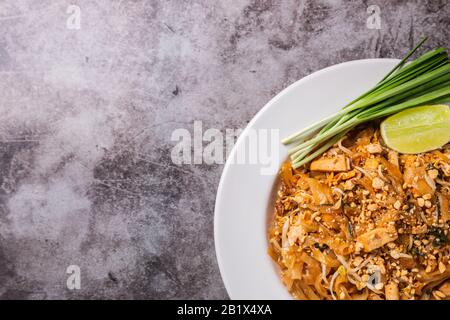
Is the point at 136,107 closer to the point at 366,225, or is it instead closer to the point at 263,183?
the point at 263,183

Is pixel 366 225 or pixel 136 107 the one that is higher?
pixel 136 107

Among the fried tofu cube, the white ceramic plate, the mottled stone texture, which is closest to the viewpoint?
the fried tofu cube

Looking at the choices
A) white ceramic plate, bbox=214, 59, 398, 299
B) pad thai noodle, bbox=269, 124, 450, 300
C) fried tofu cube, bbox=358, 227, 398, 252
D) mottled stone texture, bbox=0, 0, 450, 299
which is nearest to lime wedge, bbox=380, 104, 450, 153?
pad thai noodle, bbox=269, 124, 450, 300

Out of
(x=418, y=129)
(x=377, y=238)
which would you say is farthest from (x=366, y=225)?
(x=418, y=129)

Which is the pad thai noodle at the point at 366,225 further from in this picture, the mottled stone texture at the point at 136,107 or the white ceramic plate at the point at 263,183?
the mottled stone texture at the point at 136,107

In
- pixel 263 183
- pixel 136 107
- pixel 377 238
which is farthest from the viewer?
pixel 136 107

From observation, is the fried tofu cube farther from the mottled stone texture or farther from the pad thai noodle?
the mottled stone texture

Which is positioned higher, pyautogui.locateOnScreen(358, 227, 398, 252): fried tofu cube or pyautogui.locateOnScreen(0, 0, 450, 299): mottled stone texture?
pyautogui.locateOnScreen(0, 0, 450, 299): mottled stone texture
